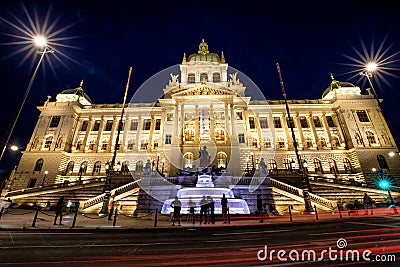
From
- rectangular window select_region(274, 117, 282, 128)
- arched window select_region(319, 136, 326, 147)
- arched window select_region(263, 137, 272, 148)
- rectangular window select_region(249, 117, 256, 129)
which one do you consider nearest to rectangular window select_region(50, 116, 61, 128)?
rectangular window select_region(249, 117, 256, 129)

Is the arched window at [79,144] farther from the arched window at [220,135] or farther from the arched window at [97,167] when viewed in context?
the arched window at [220,135]

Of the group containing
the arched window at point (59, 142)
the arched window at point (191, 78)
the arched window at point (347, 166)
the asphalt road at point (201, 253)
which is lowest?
the asphalt road at point (201, 253)

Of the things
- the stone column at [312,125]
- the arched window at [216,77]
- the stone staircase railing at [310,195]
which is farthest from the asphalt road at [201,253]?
the arched window at [216,77]

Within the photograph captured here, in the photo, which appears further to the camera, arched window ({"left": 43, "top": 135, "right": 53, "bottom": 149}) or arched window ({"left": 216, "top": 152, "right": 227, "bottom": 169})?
arched window ({"left": 43, "top": 135, "right": 53, "bottom": 149})

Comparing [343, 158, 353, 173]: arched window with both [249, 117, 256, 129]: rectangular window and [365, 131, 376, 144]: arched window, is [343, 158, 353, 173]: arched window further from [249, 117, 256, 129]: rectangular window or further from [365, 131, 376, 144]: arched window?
[249, 117, 256, 129]: rectangular window

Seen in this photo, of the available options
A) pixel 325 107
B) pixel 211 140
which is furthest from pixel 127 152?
pixel 325 107

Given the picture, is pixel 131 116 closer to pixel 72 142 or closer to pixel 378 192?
pixel 72 142

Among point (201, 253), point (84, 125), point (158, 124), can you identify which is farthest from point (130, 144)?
point (201, 253)

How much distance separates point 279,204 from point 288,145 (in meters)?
23.2

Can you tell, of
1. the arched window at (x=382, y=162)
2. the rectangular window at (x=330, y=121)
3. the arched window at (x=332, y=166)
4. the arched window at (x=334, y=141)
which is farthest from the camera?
the rectangular window at (x=330, y=121)

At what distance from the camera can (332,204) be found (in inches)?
717

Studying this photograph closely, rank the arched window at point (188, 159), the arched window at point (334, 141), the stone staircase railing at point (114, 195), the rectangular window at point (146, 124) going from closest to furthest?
the stone staircase railing at point (114, 195), the arched window at point (188, 159), the arched window at point (334, 141), the rectangular window at point (146, 124)

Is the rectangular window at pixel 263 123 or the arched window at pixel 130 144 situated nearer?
the arched window at pixel 130 144

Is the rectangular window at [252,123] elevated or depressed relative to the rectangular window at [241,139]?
elevated
